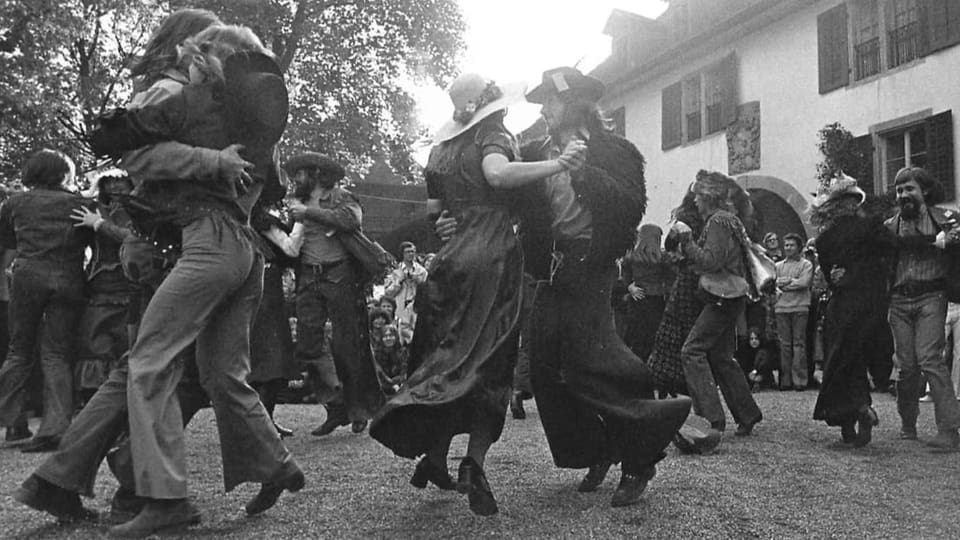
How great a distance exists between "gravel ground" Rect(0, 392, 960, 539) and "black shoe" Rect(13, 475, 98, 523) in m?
0.08

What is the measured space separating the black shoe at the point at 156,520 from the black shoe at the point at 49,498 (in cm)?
28

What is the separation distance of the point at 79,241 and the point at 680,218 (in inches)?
176

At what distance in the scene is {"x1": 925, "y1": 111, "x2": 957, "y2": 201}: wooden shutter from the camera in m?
15.3

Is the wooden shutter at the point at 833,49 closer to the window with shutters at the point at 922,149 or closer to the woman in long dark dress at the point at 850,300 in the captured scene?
the window with shutters at the point at 922,149

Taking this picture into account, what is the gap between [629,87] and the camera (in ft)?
84.6

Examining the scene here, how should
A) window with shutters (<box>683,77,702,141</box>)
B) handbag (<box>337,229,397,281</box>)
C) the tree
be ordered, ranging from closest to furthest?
handbag (<box>337,229,397,281</box>) < the tree < window with shutters (<box>683,77,702,141</box>)

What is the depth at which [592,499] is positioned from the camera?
464 cm

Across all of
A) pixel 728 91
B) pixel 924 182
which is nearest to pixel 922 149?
pixel 728 91

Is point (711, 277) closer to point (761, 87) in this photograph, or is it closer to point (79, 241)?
point (79, 241)

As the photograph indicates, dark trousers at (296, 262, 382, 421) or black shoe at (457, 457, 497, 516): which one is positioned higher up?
dark trousers at (296, 262, 382, 421)

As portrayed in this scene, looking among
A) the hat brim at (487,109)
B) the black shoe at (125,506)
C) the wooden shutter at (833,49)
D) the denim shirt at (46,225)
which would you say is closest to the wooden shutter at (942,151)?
the wooden shutter at (833,49)

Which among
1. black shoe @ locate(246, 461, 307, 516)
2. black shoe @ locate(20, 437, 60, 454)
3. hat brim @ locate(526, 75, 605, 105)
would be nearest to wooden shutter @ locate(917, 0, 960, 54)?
hat brim @ locate(526, 75, 605, 105)

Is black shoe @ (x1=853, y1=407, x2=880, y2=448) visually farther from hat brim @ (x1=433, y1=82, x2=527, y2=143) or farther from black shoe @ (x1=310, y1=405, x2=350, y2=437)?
black shoe @ (x1=310, y1=405, x2=350, y2=437)

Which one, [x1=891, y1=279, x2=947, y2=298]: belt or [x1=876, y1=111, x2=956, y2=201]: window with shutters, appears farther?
[x1=876, y1=111, x2=956, y2=201]: window with shutters
